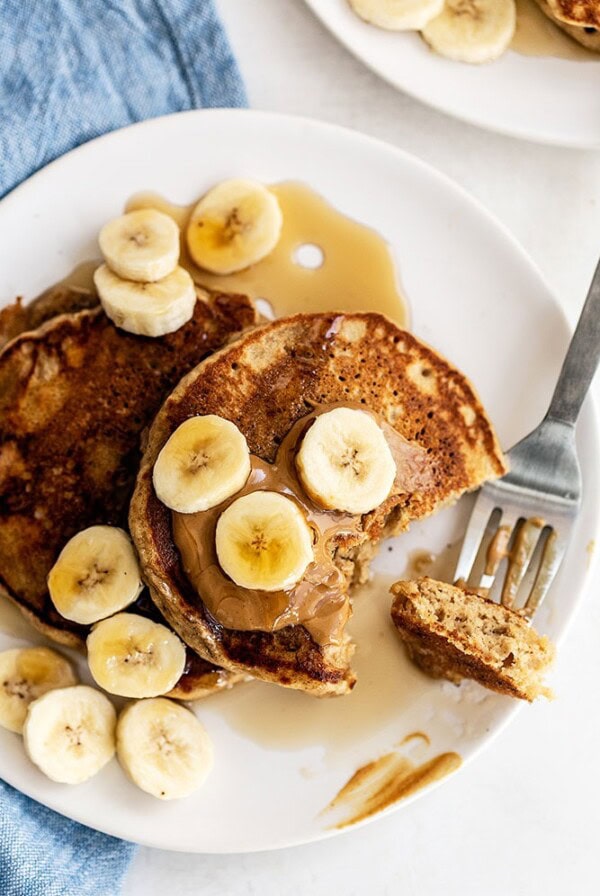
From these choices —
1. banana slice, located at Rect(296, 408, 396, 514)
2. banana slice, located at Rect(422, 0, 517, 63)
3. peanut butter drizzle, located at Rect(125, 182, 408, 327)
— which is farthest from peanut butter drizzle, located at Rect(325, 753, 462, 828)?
banana slice, located at Rect(422, 0, 517, 63)

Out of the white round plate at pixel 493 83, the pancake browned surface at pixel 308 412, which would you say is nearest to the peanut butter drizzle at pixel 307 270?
the pancake browned surface at pixel 308 412

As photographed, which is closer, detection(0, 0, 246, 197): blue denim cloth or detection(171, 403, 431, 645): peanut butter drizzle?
detection(171, 403, 431, 645): peanut butter drizzle

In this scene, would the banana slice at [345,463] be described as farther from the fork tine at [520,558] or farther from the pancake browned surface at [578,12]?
the pancake browned surface at [578,12]

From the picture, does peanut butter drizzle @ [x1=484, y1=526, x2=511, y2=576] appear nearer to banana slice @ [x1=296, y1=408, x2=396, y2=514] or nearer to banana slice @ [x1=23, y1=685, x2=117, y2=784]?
banana slice @ [x1=296, y1=408, x2=396, y2=514]

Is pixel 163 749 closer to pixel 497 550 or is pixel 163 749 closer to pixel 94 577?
pixel 94 577

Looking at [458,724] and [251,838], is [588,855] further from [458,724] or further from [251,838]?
[251,838]

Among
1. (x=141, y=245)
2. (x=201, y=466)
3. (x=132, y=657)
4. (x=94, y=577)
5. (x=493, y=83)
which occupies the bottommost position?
(x=132, y=657)

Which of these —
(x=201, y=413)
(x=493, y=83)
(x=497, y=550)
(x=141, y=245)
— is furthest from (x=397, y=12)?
(x=497, y=550)
